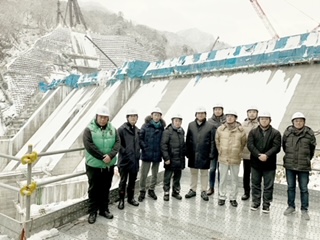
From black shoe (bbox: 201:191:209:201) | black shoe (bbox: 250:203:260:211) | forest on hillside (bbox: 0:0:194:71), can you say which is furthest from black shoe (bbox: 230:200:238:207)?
forest on hillside (bbox: 0:0:194:71)

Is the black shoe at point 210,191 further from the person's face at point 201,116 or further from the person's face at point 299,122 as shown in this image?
the person's face at point 299,122

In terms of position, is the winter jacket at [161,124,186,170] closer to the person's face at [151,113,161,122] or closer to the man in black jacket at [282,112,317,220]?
the person's face at [151,113,161,122]

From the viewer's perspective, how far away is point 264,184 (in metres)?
4.65

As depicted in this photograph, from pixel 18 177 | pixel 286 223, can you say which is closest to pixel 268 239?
pixel 286 223

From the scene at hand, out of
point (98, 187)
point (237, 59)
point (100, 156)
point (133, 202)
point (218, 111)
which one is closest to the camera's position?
point (100, 156)

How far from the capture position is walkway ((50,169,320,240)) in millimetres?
3814

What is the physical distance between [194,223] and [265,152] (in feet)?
4.79

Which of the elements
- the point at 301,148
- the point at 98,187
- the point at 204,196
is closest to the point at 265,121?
the point at 301,148

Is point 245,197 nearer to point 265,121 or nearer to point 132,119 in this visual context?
point 265,121

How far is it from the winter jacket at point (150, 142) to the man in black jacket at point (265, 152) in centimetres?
144

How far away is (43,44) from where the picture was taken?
28.4m

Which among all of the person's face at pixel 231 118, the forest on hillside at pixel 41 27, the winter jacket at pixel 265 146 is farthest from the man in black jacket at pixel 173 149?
the forest on hillside at pixel 41 27

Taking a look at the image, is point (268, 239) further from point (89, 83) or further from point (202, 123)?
point (89, 83)

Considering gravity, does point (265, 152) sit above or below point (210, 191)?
above
